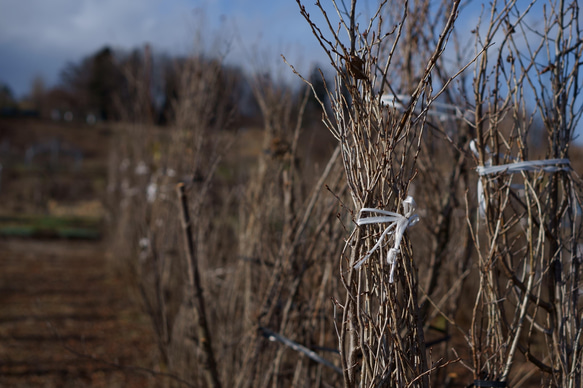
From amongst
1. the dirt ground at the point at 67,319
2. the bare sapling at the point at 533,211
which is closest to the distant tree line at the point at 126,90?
the bare sapling at the point at 533,211

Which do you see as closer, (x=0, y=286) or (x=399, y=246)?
(x=399, y=246)

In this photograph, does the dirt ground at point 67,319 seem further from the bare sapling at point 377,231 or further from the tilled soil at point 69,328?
the bare sapling at point 377,231

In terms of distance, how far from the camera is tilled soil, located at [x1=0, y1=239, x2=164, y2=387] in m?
4.86

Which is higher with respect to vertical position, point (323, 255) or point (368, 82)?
point (368, 82)

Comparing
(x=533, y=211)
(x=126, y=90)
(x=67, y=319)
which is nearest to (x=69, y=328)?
(x=67, y=319)

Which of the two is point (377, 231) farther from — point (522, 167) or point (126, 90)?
point (126, 90)

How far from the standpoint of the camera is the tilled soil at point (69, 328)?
4.86 meters

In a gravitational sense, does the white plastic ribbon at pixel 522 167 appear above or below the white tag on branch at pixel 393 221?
above

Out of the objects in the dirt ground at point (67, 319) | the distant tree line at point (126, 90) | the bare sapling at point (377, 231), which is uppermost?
the distant tree line at point (126, 90)

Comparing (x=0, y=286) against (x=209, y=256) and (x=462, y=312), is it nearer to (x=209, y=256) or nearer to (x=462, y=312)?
(x=209, y=256)

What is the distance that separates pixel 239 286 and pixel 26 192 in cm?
2220

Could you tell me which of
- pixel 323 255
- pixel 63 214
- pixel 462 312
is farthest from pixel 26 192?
pixel 323 255

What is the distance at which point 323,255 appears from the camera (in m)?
2.64

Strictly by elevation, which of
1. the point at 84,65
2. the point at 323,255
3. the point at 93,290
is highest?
the point at 84,65
